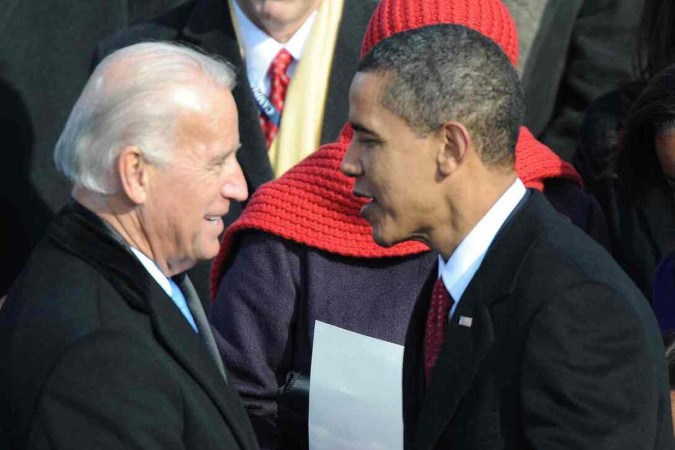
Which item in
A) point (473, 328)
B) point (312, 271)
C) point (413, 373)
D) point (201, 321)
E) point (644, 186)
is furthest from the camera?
point (644, 186)

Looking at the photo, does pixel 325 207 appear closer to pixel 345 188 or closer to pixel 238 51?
pixel 345 188

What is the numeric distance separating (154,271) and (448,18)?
2.68 ft

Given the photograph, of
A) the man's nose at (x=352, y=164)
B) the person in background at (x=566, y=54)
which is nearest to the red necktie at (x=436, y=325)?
the man's nose at (x=352, y=164)

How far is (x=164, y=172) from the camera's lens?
2301mm

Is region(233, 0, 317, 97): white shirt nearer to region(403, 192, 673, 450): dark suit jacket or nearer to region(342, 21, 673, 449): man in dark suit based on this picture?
region(342, 21, 673, 449): man in dark suit

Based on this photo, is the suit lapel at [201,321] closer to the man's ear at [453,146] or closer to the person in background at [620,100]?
the man's ear at [453,146]

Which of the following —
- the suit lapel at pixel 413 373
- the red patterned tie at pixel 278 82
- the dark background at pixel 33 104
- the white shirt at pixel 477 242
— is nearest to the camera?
the white shirt at pixel 477 242

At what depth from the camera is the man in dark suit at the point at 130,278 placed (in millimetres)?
2010

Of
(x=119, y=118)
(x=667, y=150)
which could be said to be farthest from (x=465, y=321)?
(x=667, y=150)

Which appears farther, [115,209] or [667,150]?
[667,150]

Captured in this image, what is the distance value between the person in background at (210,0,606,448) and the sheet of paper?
135 millimetres

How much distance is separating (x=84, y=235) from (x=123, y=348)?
0.25 metres

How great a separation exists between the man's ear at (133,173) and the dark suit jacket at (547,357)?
0.57 metres

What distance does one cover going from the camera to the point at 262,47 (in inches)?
145
